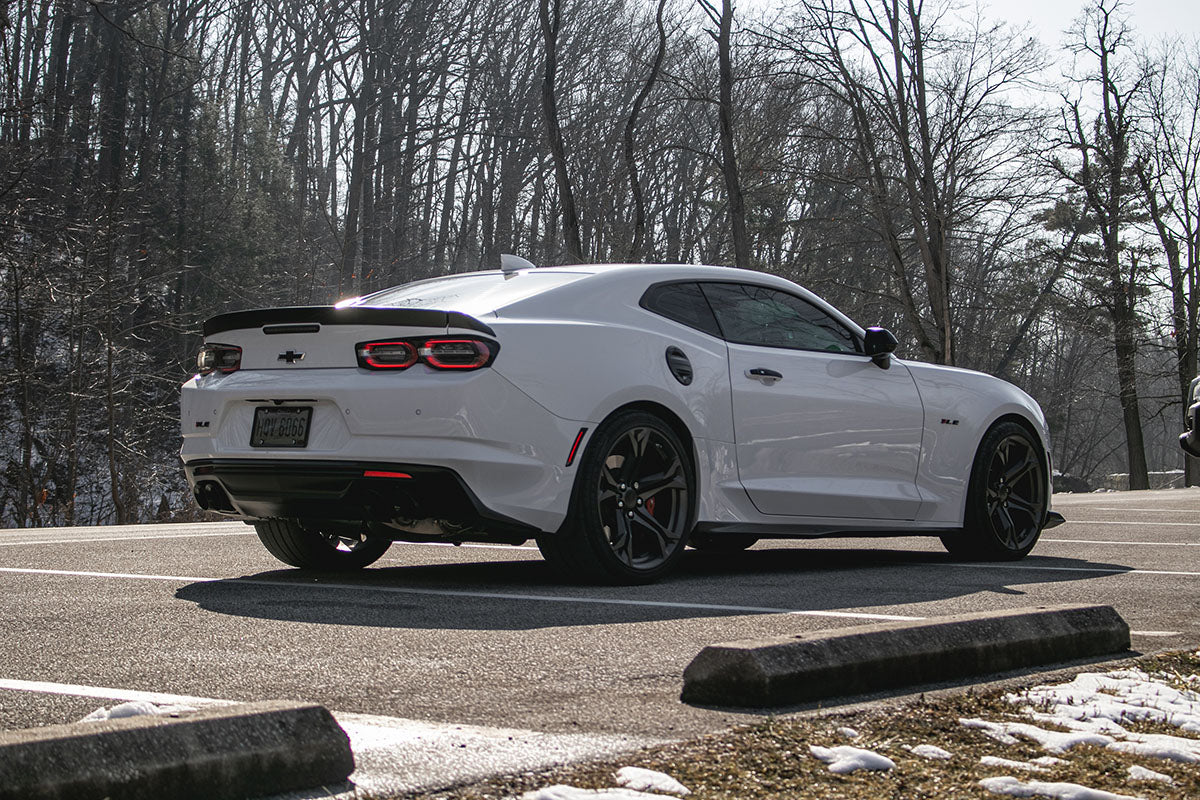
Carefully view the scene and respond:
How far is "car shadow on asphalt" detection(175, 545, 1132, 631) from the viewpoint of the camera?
16.3ft

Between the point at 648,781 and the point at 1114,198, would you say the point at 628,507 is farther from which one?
the point at 1114,198

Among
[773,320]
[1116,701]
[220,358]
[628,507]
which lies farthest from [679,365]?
[1116,701]

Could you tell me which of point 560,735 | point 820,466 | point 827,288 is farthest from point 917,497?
point 827,288

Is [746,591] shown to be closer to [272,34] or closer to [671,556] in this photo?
[671,556]

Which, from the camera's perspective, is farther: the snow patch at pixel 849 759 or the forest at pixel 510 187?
the forest at pixel 510 187

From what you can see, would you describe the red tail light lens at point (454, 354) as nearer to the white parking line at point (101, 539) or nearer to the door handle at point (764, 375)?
the door handle at point (764, 375)

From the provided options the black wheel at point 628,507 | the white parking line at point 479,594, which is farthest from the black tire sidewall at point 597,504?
the white parking line at point 479,594

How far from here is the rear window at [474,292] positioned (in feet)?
19.7

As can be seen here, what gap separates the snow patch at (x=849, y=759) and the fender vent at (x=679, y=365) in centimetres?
353

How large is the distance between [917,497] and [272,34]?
33.9 metres

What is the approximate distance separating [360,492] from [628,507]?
1211 millimetres

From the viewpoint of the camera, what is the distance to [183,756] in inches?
88.4

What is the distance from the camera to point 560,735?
292cm

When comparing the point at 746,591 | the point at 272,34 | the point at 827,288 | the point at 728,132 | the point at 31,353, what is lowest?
the point at 746,591
